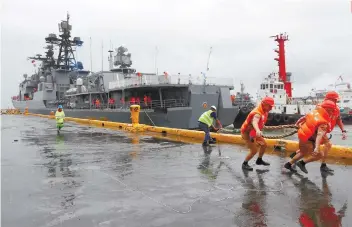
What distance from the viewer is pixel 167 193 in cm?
464

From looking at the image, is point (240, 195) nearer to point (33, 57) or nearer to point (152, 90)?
point (152, 90)

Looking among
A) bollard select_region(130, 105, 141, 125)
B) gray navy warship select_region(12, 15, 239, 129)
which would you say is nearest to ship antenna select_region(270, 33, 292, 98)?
gray navy warship select_region(12, 15, 239, 129)

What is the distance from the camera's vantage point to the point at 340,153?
7062 mm

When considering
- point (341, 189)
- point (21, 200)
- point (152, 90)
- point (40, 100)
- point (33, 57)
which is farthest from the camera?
point (33, 57)

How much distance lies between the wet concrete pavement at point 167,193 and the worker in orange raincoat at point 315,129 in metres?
0.43

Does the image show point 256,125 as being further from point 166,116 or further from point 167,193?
point 166,116

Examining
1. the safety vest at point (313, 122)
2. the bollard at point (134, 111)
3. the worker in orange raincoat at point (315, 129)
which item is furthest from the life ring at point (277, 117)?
the safety vest at point (313, 122)

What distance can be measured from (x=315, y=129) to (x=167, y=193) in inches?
105

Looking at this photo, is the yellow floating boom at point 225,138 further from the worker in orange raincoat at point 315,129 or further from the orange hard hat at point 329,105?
the orange hard hat at point 329,105

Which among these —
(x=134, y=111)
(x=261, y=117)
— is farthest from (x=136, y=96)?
(x=261, y=117)

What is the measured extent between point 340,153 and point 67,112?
28278 mm

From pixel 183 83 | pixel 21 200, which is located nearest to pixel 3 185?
pixel 21 200

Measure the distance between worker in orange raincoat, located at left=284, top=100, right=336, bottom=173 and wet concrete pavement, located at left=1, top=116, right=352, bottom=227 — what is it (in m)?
0.43

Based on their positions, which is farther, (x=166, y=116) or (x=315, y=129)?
(x=166, y=116)
